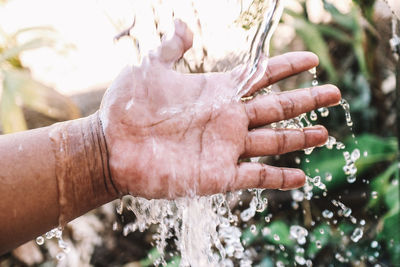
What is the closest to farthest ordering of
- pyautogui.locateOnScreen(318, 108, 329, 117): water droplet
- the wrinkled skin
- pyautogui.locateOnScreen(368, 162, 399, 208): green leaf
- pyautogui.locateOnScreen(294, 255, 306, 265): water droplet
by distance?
the wrinkled skin, pyautogui.locateOnScreen(318, 108, 329, 117): water droplet, pyautogui.locateOnScreen(294, 255, 306, 265): water droplet, pyautogui.locateOnScreen(368, 162, 399, 208): green leaf

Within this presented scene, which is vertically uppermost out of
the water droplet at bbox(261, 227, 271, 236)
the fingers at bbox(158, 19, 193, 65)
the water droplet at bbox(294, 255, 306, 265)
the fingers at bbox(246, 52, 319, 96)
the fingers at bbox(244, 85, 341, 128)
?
the fingers at bbox(158, 19, 193, 65)

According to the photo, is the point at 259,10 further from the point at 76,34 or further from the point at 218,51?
the point at 76,34

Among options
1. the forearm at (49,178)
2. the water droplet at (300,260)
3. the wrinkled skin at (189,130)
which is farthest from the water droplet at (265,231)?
the forearm at (49,178)

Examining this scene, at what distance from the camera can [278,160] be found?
346 centimetres

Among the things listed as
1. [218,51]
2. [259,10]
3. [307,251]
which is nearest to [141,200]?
[218,51]

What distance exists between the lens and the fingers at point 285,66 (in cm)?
192

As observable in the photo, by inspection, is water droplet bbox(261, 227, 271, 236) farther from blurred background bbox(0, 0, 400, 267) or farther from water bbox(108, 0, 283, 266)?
water bbox(108, 0, 283, 266)

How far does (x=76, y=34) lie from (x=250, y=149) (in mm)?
3477

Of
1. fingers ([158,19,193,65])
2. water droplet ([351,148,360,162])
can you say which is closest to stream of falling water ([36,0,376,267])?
fingers ([158,19,193,65])

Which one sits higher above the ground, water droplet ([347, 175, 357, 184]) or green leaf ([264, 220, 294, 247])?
water droplet ([347, 175, 357, 184])

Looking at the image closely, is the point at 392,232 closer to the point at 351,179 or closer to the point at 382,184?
the point at 382,184

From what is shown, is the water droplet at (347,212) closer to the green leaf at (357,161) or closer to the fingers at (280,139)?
the green leaf at (357,161)

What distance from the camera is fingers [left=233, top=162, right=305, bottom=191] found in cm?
178

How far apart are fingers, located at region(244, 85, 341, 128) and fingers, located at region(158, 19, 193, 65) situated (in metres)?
0.34
